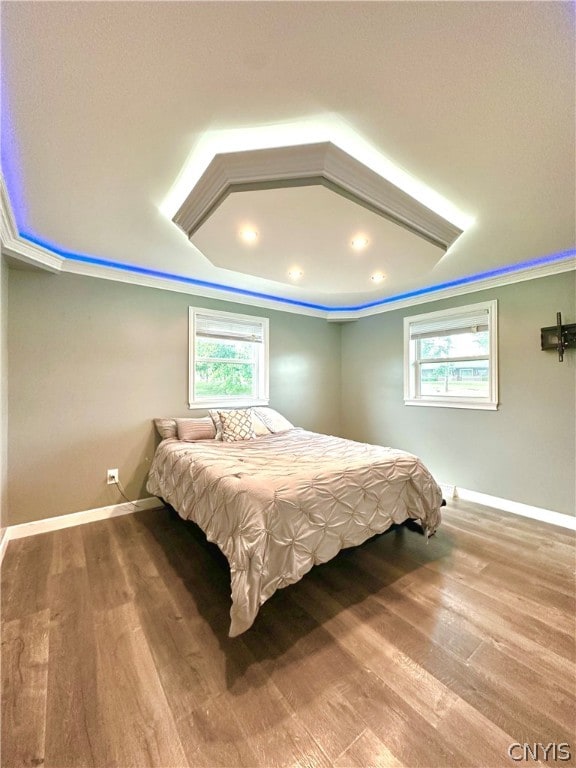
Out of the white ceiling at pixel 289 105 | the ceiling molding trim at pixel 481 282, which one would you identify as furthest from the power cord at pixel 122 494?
the ceiling molding trim at pixel 481 282

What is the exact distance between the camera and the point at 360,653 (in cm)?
142

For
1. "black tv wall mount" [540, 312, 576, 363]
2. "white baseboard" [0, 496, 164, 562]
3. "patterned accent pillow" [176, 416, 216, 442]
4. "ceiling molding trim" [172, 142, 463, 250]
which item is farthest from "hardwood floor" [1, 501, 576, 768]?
"ceiling molding trim" [172, 142, 463, 250]

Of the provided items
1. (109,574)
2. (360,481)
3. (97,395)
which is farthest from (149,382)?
(360,481)

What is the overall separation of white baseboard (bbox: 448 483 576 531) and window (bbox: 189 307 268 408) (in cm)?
263

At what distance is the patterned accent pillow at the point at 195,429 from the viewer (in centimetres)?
303

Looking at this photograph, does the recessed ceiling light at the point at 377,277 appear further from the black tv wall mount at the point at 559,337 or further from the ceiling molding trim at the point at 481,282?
the black tv wall mount at the point at 559,337

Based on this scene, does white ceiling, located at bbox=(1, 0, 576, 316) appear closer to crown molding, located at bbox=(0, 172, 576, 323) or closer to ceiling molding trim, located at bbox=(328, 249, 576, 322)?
crown molding, located at bbox=(0, 172, 576, 323)

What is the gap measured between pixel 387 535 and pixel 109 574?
86.7 inches

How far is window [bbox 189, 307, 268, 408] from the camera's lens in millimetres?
3537

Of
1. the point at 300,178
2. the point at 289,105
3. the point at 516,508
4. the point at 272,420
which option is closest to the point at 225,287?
the point at 272,420

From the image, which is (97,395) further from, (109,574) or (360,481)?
(360,481)

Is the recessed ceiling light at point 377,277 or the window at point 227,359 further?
the window at point 227,359

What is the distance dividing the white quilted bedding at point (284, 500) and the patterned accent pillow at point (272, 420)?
0.78 metres

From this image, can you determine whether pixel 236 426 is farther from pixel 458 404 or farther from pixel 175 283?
pixel 458 404
